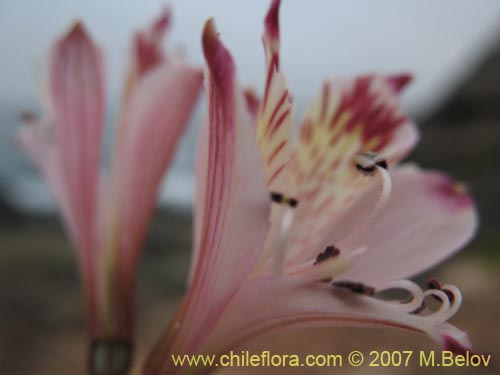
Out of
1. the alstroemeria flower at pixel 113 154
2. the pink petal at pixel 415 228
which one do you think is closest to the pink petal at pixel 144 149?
the alstroemeria flower at pixel 113 154

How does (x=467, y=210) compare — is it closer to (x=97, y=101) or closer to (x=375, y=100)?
(x=375, y=100)

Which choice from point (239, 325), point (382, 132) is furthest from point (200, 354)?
point (382, 132)

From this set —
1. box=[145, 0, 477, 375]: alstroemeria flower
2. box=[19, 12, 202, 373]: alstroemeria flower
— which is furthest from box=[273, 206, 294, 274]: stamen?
box=[19, 12, 202, 373]: alstroemeria flower

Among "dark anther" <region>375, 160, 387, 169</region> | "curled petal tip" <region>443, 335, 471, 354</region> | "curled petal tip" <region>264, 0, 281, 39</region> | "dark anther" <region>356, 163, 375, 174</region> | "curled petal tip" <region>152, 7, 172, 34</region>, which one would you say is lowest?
"curled petal tip" <region>443, 335, 471, 354</region>

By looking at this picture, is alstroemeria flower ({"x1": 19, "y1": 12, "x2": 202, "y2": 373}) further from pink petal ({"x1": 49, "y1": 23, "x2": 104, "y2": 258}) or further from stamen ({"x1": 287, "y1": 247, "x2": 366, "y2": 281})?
stamen ({"x1": 287, "y1": 247, "x2": 366, "y2": 281})

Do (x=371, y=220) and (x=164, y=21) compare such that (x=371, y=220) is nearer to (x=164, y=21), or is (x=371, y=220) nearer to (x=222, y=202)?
(x=222, y=202)

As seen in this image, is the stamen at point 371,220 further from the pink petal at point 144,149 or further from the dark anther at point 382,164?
the pink petal at point 144,149
